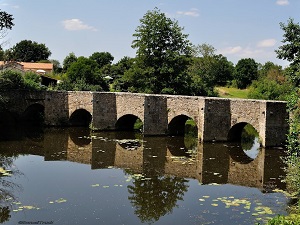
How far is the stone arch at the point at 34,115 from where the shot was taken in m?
30.3

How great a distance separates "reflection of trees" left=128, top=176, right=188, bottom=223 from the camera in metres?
11.6

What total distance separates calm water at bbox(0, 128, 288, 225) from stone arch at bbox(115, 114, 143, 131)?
3.91m

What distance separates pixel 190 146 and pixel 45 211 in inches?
462

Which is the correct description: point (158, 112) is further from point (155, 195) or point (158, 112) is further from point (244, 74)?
point (244, 74)

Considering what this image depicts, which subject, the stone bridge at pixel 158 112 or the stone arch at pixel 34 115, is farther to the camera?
the stone arch at pixel 34 115

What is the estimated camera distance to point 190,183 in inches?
579

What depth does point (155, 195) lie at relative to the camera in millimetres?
13180

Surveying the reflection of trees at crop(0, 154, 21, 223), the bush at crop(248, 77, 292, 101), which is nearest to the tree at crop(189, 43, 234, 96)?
the bush at crop(248, 77, 292, 101)

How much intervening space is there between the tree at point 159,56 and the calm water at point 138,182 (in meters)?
10.6

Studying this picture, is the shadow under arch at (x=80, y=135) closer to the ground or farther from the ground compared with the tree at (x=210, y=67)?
closer to the ground

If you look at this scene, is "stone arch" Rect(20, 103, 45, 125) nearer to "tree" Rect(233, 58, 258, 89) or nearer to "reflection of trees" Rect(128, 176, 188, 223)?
"reflection of trees" Rect(128, 176, 188, 223)

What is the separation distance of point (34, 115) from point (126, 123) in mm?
7973

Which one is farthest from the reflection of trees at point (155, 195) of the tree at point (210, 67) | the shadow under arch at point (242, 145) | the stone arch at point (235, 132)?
the tree at point (210, 67)

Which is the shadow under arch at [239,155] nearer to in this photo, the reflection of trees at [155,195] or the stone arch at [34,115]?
the reflection of trees at [155,195]
